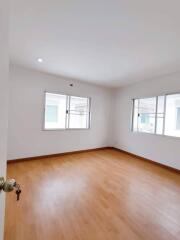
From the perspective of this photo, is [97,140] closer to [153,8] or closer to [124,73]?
[124,73]

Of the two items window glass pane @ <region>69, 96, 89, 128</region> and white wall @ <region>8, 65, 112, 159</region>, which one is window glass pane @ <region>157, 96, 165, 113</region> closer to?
white wall @ <region>8, 65, 112, 159</region>

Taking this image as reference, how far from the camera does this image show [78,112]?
4883mm

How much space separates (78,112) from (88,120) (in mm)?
488

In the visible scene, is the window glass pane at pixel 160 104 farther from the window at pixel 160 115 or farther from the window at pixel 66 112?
the window at pixel 66 112

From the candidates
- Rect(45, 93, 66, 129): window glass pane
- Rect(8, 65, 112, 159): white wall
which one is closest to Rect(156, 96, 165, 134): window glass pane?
Rect(8, 65, 112, 159): white wall

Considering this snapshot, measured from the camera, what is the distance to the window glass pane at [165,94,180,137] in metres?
3.65

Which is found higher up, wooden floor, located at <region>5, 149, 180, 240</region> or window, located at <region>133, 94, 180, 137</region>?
window, located at <region>133, 94, 180, 137</region>

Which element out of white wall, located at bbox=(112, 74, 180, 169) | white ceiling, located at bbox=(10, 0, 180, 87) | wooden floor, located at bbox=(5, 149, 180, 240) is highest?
white ceiling, located at bbox=(10, 0, 180, 87)

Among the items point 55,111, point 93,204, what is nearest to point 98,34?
point 93,204

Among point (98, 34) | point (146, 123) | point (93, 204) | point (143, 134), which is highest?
point (98, 34)

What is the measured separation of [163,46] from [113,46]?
2.63 ft

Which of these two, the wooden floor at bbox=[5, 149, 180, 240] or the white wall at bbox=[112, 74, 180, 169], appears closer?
the wooden floor at bbox=[5, 149, 180, 240]

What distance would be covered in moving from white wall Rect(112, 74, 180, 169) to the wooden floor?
1.47 ft

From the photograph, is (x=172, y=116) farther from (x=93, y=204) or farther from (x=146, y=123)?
(x=93, y=204)
